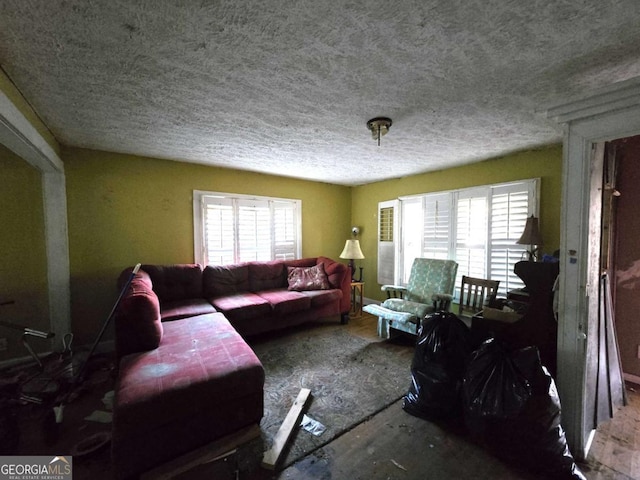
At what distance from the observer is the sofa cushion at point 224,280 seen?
3.49 metres

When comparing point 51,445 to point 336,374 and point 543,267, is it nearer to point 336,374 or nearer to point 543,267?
point 336,374

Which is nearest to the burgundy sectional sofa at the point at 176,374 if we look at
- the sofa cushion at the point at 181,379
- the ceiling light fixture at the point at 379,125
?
the sofa cushion at the point at 181,379

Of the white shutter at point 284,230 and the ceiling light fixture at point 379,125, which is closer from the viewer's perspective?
the ceiling light fixture at point 379,125

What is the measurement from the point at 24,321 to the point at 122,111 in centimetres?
240

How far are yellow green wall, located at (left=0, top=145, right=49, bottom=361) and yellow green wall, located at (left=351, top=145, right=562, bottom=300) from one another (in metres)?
4.37

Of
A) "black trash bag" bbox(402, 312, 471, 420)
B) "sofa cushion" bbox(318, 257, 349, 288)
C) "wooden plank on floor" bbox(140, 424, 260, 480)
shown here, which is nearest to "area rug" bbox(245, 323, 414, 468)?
"wooden plank on floor" bbox(140, 424, 260, 480)

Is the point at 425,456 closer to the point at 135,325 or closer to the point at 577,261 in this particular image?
the point at 577,261

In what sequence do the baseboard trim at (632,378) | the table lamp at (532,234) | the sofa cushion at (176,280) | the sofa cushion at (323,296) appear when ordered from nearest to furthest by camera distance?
1. the baseboard trim at (632,378)
2. the table lamp at (532,234)
3. the sofa cushion at (176,280)
4. the sofa cushion at (323,296)

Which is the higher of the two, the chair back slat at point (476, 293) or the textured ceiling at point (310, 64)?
the textured ceiling at point (310, 64)

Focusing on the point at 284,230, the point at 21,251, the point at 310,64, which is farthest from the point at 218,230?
the point at 310,64

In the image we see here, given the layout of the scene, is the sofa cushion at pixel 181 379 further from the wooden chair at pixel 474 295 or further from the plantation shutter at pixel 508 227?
the plantation shutter at pixel 508 227

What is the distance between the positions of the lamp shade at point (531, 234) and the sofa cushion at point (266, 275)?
3.05 m

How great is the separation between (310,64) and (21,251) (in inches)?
129

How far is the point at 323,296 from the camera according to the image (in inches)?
145
